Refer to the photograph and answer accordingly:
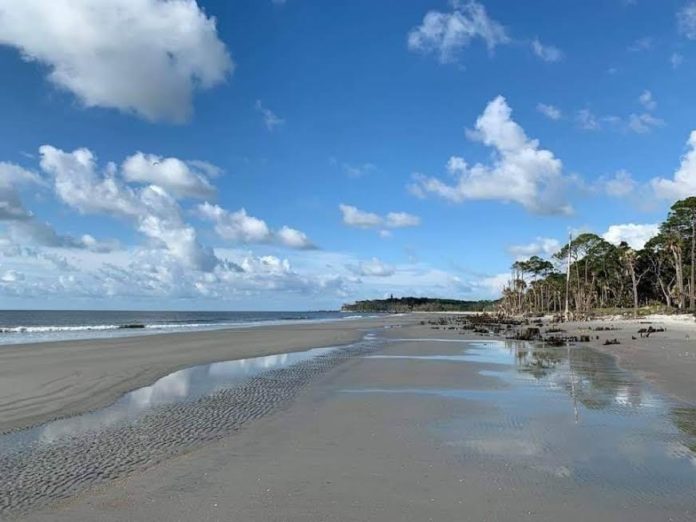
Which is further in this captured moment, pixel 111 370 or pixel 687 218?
pixel 687 218

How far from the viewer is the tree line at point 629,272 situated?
210 feet

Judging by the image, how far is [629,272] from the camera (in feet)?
260

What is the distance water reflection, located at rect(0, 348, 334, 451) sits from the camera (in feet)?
30.5

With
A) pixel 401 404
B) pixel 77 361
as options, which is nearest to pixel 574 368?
pixel 401 404

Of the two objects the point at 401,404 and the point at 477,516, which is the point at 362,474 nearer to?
the point at 477,516

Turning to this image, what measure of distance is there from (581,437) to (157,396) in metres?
9.57

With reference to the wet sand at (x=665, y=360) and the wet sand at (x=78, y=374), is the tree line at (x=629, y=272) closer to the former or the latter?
the wet sand at (x=665, y=360)

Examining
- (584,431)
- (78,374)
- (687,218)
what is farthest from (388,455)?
(687,218)

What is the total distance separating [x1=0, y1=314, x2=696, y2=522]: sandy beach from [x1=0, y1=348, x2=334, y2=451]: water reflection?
677mm

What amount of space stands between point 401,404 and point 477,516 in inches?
259

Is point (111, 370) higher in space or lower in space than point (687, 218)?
lower

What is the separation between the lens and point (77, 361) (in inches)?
834

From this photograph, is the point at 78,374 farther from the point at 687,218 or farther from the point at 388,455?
the point at 687,218

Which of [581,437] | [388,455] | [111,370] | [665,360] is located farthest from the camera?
[665,360]
